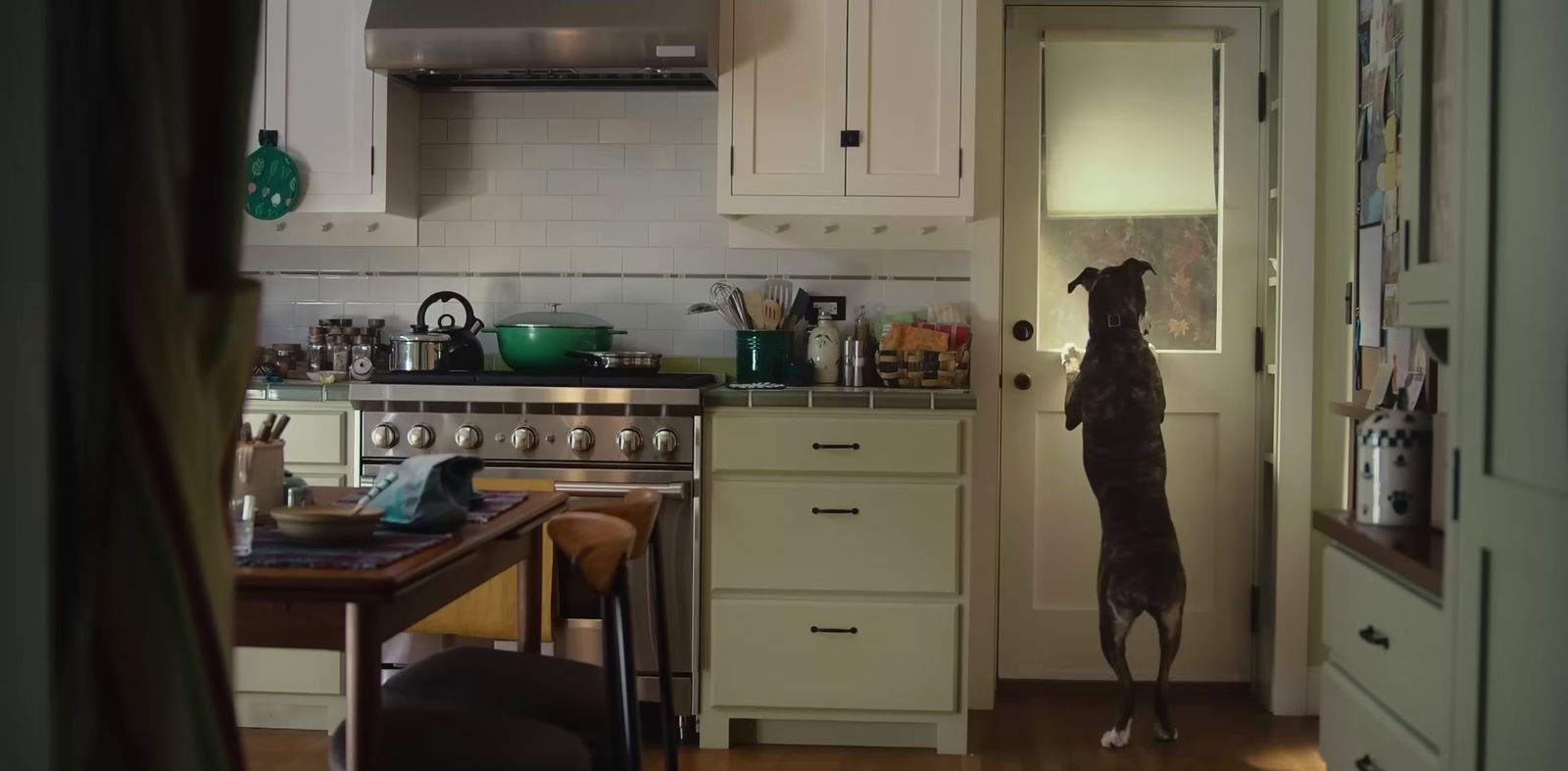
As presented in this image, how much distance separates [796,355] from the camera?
157 inches

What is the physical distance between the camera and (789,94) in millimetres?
3650

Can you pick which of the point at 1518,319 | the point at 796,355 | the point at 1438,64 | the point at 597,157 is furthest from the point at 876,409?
the point at 1518,319

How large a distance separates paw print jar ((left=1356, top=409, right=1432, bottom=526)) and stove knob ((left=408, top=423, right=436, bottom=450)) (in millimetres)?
2350

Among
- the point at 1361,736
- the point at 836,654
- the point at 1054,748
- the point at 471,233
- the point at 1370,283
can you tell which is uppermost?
the point at 471,233

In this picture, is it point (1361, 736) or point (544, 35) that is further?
point (544, 35)

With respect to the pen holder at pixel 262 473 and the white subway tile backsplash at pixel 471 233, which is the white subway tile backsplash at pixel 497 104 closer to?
the white subway tile backsplash at pixel 471 233

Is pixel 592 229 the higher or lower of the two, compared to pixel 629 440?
higher

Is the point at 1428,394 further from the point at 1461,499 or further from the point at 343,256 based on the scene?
the point at 343,256

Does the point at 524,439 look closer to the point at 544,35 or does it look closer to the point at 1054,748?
the point at 544,35

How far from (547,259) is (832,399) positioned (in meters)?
1.22

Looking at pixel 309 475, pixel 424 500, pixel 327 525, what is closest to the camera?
pixel 327 525

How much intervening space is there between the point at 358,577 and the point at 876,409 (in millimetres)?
2124

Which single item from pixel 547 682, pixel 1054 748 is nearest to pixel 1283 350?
pixel 1054 748

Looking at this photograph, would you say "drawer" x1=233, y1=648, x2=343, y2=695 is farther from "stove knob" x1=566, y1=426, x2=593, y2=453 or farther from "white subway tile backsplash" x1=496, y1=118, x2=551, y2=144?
"white subway tile backsplash" x1=496, y1=118, x2=551, y2=144
